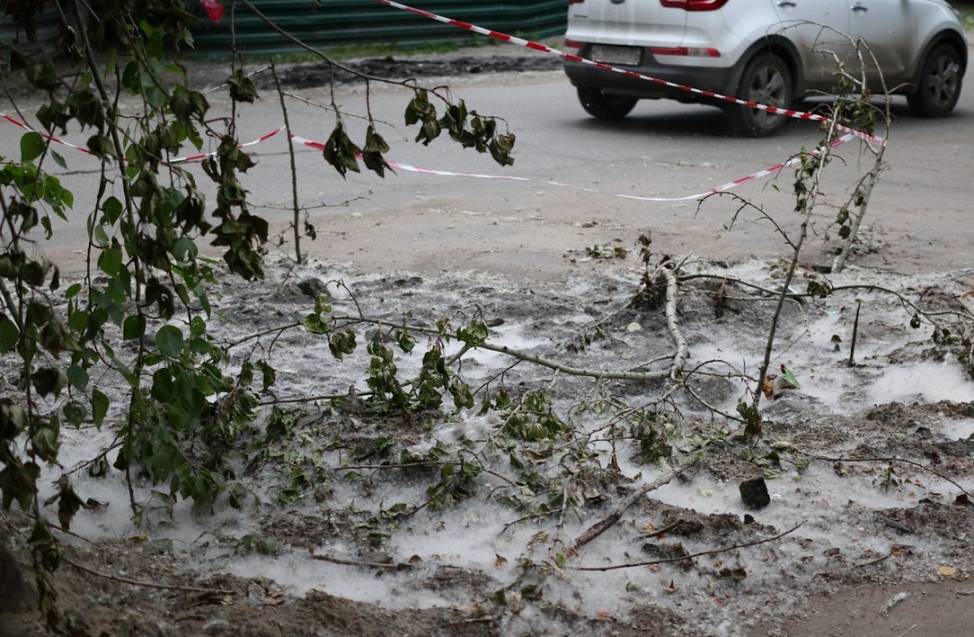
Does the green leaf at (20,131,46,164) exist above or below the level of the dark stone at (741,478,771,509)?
above

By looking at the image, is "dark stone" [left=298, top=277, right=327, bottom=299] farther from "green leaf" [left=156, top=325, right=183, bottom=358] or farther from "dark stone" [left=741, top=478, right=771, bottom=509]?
"green leaf" [left=156, top=325, right=183, bottom=358]

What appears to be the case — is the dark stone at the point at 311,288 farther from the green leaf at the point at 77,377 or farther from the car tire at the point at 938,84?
the car tire at the point at 938,84

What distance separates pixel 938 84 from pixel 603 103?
12.3 ft

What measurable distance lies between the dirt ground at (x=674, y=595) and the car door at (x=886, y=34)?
26.4 ft

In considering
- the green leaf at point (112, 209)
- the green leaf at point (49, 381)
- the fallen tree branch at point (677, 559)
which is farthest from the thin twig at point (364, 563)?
the green leaf at point (49, 381)

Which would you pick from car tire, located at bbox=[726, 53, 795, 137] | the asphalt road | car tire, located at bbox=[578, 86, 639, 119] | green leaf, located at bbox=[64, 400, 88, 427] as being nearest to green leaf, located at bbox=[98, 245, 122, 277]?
green leaf, located at bbox=[64, 400, 88, 427]

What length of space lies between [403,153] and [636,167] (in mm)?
1952

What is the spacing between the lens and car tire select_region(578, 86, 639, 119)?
1161 centimetres

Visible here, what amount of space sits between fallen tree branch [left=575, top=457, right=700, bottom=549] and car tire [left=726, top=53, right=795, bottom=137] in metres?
7.64

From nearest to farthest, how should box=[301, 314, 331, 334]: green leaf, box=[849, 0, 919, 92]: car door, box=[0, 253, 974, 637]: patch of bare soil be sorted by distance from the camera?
box=[0, 253, 974, 637]: patch of bare soil
box=[301, 314, 331, 334]: green leaf
box=[849, 0, 919, 92]: car door

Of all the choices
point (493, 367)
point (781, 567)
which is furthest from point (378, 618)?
point (493, 367)

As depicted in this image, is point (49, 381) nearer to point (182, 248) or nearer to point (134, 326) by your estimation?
point (182, 248)

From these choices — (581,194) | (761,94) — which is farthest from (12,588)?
(761,94)

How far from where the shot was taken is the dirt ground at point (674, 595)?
9.55ft
